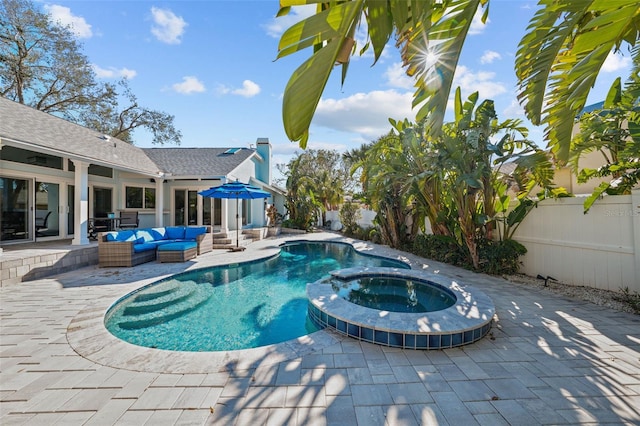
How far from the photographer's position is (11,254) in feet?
25.8

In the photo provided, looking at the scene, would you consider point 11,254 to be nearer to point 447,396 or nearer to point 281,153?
point 447,396

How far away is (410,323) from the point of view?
432 cm

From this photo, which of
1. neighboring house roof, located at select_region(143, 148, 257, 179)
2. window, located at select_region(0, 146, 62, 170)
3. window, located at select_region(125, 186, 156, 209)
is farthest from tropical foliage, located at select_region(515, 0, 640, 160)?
window, located at select_region(125, 186, 156, 209)

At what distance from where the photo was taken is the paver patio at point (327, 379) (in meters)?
2.68

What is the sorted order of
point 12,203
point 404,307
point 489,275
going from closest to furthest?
point 404,307, point 489,275, point 12,203

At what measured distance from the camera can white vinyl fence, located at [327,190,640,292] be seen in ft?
20.0

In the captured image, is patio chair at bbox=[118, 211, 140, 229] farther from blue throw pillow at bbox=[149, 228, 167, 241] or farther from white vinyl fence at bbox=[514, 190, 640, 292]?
white vinyl fence at bbox=[514, 190, 640, 292]

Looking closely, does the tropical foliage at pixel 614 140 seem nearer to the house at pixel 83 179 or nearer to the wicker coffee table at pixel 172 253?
the wicker coffee table at pixel 172 253

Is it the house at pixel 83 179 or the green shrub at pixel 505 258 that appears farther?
the house at pixel 83 179

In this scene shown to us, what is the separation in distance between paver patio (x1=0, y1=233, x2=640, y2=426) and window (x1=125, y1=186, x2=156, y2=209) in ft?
38.5

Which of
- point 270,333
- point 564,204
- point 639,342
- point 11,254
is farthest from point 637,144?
point 11,254

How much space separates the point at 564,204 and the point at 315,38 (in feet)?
30.0

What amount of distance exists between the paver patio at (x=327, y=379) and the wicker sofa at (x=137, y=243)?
159 inches

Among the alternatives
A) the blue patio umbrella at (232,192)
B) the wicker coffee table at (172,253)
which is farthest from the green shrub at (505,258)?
the wicker coffee table at (172,253)
